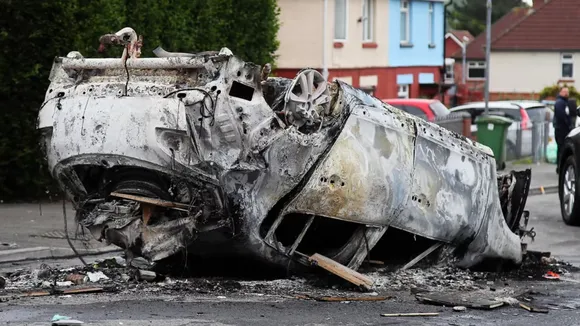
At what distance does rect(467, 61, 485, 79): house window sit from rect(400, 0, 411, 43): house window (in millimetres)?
31147

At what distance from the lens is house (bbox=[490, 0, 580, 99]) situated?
6047 cm

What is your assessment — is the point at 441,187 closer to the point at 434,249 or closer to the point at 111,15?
the point at 434,249

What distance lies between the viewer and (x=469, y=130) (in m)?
27.5

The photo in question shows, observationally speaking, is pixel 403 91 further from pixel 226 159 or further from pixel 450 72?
pixel 226 159

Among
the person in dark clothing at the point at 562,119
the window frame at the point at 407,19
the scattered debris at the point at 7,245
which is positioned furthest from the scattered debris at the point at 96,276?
the window frame at the point at 407,19

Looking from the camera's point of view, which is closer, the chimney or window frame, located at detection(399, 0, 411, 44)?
window frame, located at detection(399, 0, 411, 44)

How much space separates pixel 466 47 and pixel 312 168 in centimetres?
6295

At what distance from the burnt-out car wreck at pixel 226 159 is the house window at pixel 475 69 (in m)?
60.7

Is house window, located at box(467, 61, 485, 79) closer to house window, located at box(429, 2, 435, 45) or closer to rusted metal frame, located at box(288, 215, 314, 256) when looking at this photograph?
house window, located at box(429, 2, 435, 45)

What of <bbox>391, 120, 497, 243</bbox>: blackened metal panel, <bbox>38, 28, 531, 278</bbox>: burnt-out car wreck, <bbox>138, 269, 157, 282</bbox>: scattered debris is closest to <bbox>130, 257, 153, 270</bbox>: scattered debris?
<bbox>138, 269, 157, 282</bbox>: scattered debris

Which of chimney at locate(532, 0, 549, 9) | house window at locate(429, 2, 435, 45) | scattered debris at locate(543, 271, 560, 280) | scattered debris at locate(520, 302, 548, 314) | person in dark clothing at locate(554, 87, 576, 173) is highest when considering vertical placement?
chimney at locate(532, 0, 549, 9)

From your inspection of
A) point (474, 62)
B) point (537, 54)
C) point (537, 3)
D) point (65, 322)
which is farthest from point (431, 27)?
point (65, 322)

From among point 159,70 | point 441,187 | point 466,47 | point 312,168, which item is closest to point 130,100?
point 159,70

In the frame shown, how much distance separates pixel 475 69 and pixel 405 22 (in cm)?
3187
